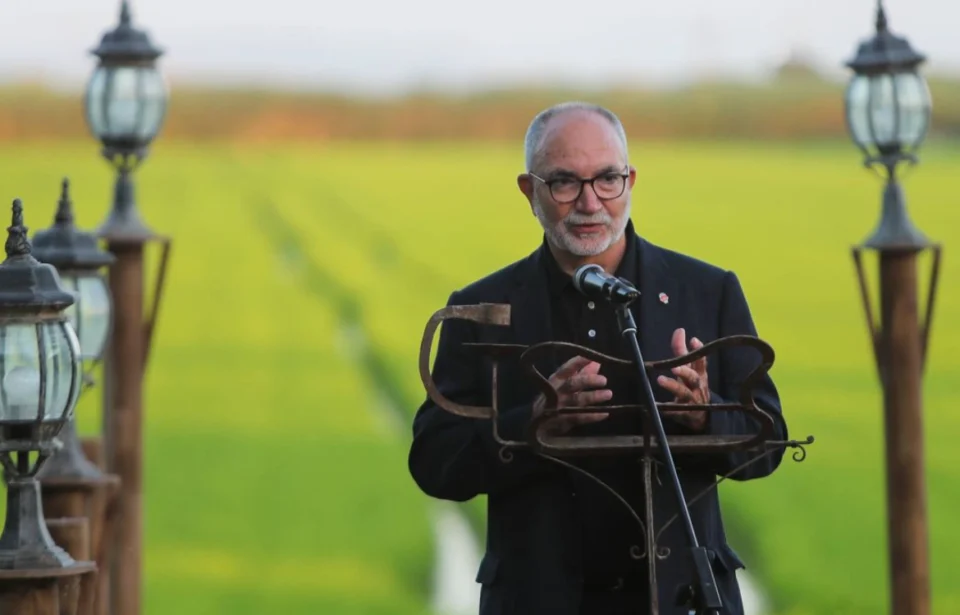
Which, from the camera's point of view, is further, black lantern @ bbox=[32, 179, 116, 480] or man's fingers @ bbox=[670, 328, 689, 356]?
black lantern @ bbox=[32, 179, 116, 480]

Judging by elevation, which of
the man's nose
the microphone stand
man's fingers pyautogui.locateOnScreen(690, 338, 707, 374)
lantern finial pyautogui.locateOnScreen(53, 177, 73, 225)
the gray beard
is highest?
lantern finial pyautogui.locateOnScreen(53, 177, 73, 225)

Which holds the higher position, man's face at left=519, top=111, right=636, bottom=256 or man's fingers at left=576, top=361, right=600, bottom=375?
man's face at left=519, top=111, right=636, bottom=256

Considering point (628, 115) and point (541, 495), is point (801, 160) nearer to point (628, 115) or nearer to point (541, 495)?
point (628, 115)

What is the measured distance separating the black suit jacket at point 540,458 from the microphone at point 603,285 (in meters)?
0.37

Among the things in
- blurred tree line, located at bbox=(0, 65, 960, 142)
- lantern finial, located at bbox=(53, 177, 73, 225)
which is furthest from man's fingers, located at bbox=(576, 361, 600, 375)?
blurred tree line, located at bbox=(0, 65, 960, 142)

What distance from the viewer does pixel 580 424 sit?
178 inches

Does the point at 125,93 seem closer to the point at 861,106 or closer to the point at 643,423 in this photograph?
the point at 861,106

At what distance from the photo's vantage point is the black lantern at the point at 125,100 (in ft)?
33.2

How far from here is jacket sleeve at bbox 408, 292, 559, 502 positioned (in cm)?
466

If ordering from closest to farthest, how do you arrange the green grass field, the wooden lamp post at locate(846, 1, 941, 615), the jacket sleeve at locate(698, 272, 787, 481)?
the jacket sleeve at locate(698, 272, 787, 481) → the wooden lamp post at locate(846, 1, 941, 615) → the green grass field

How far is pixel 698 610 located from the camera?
412 centimetres

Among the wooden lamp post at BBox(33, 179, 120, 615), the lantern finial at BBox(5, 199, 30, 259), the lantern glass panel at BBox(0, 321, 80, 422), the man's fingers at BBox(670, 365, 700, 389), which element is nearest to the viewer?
the man's fingers at BBox(670, 365, 700, 389)

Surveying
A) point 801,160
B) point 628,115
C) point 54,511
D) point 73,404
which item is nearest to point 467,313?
point 73,404

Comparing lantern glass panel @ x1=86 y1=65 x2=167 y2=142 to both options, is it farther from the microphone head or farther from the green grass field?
the green grass field
